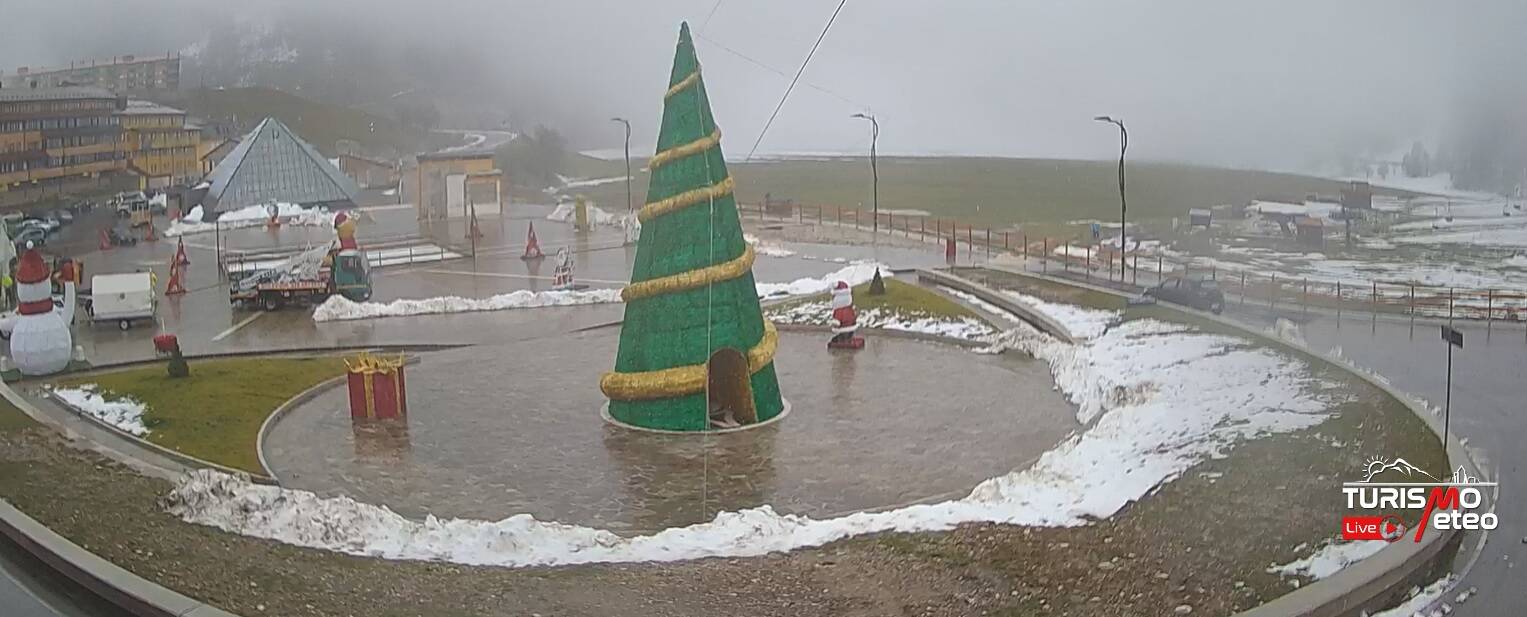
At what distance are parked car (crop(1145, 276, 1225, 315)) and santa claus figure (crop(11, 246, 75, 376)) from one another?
11200mm

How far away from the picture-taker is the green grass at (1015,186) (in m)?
13.5

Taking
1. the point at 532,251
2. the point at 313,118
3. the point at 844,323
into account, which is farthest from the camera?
the point at 313,118

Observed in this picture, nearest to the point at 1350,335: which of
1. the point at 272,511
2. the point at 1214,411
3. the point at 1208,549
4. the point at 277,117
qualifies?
the point at 1214,411

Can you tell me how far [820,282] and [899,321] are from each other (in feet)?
13.6

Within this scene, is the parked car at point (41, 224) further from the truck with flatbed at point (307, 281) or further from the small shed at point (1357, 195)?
the small shed at point (1357, 195)

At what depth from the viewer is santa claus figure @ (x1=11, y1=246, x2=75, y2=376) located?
12867 millimetres

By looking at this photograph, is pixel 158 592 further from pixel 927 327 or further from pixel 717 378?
pixel 927 327

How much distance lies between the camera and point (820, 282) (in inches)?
805

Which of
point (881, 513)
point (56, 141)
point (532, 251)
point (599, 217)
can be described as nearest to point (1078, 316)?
point (881, 513)

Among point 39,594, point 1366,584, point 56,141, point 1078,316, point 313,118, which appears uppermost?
point 313,118

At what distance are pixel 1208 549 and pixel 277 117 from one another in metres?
29.8

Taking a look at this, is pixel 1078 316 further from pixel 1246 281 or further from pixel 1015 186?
pixel 1246 281

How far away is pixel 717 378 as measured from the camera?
36.6ft

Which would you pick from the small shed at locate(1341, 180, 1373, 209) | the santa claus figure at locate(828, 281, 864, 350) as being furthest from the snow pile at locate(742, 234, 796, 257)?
the small shed at locate(1341, 180, 1373, 209)
